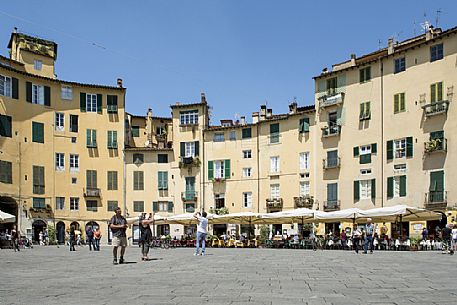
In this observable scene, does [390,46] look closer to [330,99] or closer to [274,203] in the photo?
[330,99]

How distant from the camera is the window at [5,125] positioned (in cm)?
6019

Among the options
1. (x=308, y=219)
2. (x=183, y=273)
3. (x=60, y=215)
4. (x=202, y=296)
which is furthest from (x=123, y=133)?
(x=202, y=296)

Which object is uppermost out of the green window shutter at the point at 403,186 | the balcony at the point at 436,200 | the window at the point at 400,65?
the window at the point at 400,65

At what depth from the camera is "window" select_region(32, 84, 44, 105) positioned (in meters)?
64.7

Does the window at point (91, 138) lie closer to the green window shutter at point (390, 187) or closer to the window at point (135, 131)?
the window at point (135, 131)

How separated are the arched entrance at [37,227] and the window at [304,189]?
2590 cm

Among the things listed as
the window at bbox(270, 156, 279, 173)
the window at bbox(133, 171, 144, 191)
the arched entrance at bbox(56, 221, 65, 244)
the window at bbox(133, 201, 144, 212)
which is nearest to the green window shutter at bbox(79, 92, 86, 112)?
the window at bbox(133, 171, 144, 191)

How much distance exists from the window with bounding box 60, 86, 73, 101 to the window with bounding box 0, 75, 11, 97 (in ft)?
22.9

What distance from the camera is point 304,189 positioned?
6097 cm

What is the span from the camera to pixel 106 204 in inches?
2702

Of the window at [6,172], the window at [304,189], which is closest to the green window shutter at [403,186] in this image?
the window at [304,189]

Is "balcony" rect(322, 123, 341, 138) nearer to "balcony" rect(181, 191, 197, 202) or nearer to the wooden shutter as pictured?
the wooden shutter

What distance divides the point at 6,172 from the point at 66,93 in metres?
11.8

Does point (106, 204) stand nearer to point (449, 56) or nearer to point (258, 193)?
point (258, 193)
